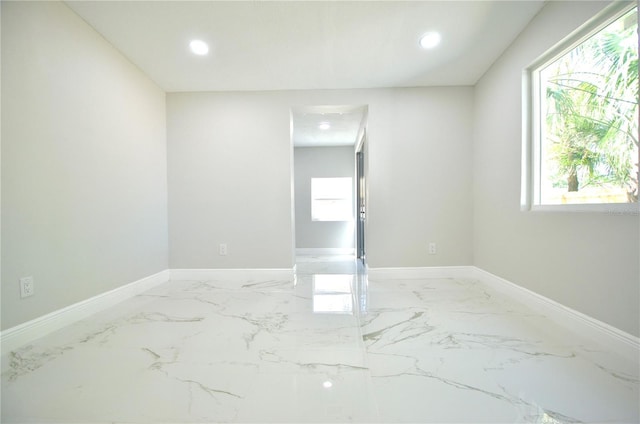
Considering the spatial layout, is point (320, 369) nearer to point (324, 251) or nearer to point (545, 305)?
point (545, 305)

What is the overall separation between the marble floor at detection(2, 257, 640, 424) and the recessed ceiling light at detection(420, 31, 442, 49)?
87.3 inches

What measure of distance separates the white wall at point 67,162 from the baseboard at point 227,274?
0.47m

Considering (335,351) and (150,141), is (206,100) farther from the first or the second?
(335,351)

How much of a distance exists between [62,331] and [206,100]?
100 inches

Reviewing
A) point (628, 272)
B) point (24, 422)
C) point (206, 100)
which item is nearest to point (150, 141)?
point (206, 100)

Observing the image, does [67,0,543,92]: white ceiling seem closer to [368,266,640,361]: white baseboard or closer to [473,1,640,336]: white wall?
[473,1,640,336]: white wall

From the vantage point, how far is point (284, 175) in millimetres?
3162

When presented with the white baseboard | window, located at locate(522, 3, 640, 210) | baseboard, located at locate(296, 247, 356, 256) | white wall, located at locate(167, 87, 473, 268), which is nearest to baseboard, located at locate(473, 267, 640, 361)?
the white baseboard

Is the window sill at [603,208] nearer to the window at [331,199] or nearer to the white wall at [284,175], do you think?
the white wall at [284,175]

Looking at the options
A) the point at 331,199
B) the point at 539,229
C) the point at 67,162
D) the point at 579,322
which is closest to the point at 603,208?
the point at 539,229

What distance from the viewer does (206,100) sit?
313cm

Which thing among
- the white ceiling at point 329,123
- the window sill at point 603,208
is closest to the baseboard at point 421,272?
the window sill at point 603,208

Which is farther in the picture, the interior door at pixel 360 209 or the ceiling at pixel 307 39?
the interior door at pixel 360 209

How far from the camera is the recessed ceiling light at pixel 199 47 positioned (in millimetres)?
2234
